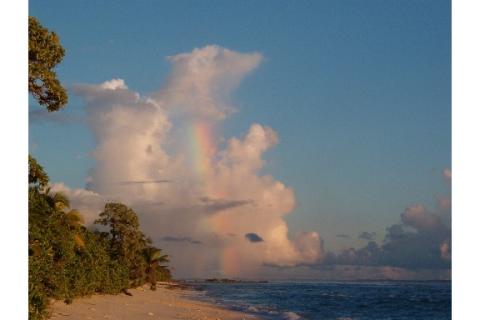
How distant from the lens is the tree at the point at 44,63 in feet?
39.6

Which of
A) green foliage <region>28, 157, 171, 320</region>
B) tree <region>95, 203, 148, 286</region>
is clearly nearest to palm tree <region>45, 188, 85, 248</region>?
green foliage <region>28, 157, 171, 320</region>

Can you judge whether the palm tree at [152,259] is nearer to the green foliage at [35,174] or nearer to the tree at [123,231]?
the tree at [123,231]

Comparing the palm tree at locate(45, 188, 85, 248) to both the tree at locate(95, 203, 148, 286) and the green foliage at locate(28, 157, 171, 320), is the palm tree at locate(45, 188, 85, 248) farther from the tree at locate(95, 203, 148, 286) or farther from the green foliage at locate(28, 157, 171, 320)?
the tree at locate(95, 203, 148, 286)

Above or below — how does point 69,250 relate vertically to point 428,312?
above

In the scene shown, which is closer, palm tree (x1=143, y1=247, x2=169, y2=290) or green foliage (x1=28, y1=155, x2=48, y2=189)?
green foliage (x1=28, y1=155, x2=48, y2=189)

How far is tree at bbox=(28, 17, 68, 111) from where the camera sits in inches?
476

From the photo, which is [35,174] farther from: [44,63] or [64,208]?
[64,208]

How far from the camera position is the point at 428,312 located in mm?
45438

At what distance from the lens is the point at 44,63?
12.4 metres

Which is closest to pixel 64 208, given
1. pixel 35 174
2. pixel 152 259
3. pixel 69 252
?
pixel 69 252
